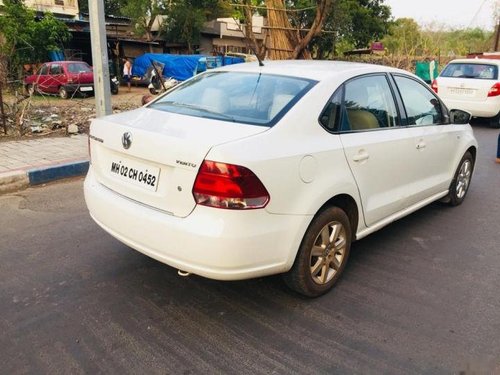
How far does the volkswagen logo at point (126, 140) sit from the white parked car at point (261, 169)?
1cm

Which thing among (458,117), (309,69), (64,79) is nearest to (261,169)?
(309,69)

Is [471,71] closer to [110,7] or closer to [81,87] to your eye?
[81,87]

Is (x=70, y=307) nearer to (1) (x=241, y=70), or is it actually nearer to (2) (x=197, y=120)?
(2) (x=197, y=120)

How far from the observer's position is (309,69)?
3.56 metres

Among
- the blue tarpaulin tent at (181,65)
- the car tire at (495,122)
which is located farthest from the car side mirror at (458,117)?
the blue tarpaulin tent at (181,65)

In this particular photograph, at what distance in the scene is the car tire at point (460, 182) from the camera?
518cm

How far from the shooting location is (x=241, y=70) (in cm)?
376

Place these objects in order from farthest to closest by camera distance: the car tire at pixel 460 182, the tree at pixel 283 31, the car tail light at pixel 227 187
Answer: the tree at pixel 283 31
the car tire at pixel 460 182
the car tail light at pixel 227 187

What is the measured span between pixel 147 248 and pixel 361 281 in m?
1.69

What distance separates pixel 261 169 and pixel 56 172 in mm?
4505

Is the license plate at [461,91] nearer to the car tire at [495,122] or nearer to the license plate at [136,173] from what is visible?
the car tire at [495,122]

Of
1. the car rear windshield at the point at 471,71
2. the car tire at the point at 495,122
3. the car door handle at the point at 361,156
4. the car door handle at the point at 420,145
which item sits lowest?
the car tire at the point at 495,122

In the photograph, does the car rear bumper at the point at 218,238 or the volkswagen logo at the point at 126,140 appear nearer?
the car rear bumper at the point at 218,238

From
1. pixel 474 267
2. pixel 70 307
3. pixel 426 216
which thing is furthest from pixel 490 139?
pixel 70 307
